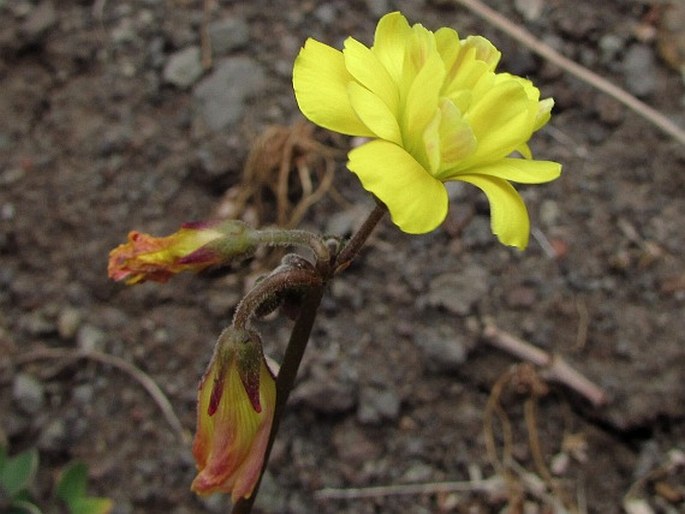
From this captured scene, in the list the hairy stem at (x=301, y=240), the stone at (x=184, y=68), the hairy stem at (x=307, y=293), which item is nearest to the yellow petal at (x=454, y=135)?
the hairy stem at (x=307, y=293)

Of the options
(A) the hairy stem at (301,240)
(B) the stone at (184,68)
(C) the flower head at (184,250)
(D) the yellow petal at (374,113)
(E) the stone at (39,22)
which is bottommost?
(E) the stone at (39,22)

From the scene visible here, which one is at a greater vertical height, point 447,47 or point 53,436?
point 447,47

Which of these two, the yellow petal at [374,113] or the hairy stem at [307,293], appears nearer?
the yellow petal at [374,113]

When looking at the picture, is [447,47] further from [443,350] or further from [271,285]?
[443,350]

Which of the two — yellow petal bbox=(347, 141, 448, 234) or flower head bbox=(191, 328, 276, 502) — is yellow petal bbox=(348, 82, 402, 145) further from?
flower head bbox=(191, 328, 276, 502)

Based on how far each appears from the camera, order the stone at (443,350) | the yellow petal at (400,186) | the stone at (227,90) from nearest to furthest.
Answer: the yellow petal at (400,186) → the stone at (443,350) → the stone at (227,90)

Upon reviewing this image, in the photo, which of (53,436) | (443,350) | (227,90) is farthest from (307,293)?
(227,90)

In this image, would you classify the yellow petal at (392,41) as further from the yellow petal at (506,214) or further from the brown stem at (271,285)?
the brown stem at (271,285)
